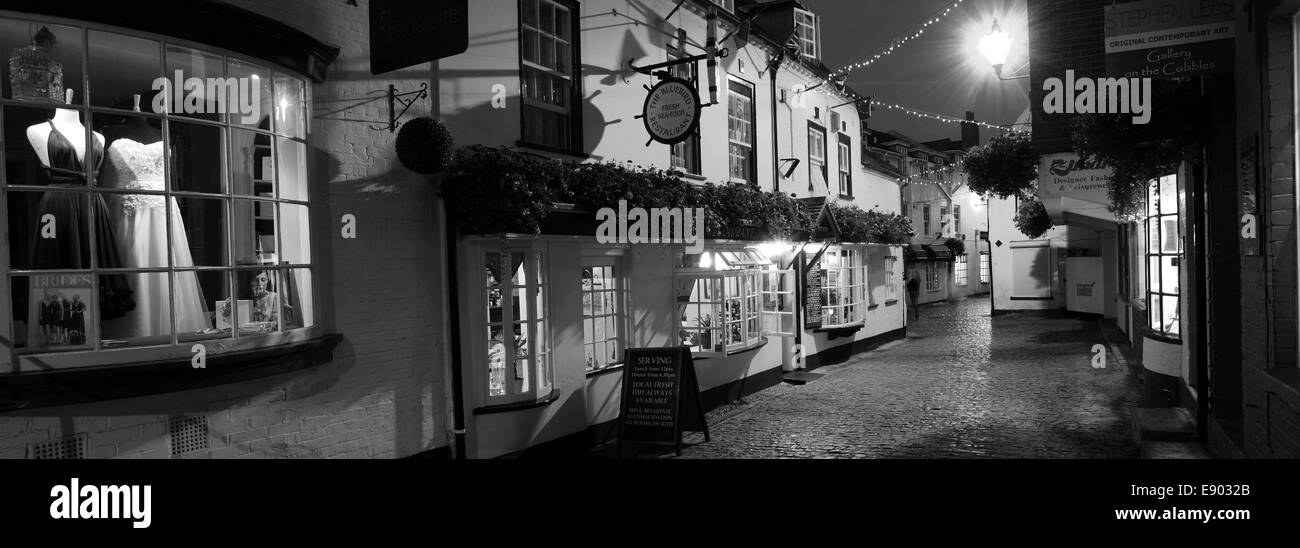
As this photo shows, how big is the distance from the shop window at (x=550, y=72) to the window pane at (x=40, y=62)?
398 centimetres

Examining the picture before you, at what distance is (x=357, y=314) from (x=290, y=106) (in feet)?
5.58

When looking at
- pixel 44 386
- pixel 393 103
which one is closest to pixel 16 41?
pixel 44 386

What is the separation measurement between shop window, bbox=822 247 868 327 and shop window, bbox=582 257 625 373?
21.6 feet

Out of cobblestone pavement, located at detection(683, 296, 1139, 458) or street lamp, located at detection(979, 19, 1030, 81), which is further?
street lamp, located at detection(979, 19, 1030, 81)

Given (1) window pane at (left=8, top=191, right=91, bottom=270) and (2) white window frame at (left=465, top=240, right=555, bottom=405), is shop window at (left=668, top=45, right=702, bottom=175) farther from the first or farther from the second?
(1) window pane at (left=8, top=191, right=91, bottom=270)

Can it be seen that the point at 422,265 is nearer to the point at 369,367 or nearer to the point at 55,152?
the point at 369,367

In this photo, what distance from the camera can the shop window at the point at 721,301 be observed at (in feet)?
33.9

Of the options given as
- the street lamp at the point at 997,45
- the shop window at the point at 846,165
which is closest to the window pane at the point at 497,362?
the street lamp at the point at 997,45

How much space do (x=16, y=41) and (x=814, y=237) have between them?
10.7 meters

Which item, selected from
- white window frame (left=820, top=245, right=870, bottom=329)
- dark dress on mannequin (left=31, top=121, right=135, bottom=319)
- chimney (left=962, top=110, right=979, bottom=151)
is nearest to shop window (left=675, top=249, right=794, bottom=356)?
white window frame (left=820, top=245, right=870, bottom=329)

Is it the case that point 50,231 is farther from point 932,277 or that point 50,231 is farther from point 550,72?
point 932,277

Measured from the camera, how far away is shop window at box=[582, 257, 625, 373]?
29.7 ft

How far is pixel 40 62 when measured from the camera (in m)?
4.32

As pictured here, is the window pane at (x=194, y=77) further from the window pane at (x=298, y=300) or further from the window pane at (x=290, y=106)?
the window pane at (x=298, y=300)
